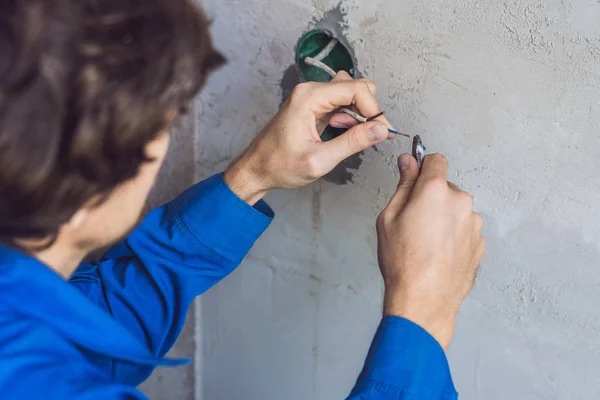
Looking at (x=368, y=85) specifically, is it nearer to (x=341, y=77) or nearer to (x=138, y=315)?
(x=341, y=77)

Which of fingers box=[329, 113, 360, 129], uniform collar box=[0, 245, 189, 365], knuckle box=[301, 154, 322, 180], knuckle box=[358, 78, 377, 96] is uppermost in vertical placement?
knuckle box=[358, 78, 377, 96]

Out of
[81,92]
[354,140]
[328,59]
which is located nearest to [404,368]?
[354,140]

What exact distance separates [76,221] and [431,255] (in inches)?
15.3

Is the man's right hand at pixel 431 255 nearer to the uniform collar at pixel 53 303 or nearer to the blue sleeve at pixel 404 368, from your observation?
the blue sleeve at pixel 404 368

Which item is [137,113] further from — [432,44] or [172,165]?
[172,165]

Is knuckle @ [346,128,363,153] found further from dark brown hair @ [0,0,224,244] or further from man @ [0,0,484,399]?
dark brown hair @ [0,0,224,244]

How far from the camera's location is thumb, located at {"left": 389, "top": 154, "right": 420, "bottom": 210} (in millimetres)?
708

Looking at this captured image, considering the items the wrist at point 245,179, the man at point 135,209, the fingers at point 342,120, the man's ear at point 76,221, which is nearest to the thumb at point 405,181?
the man at point 135,209

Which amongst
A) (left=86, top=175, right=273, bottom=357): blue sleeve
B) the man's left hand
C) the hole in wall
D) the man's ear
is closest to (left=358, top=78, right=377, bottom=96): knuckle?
the man's left hand

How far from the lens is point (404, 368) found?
2.01 feet

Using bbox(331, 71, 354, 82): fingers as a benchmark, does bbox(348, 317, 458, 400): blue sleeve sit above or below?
below

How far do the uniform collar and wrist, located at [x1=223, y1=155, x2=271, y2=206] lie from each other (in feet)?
0.88

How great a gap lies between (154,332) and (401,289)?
1.35ft

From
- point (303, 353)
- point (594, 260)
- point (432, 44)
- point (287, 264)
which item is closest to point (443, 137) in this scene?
point (432, 44)
